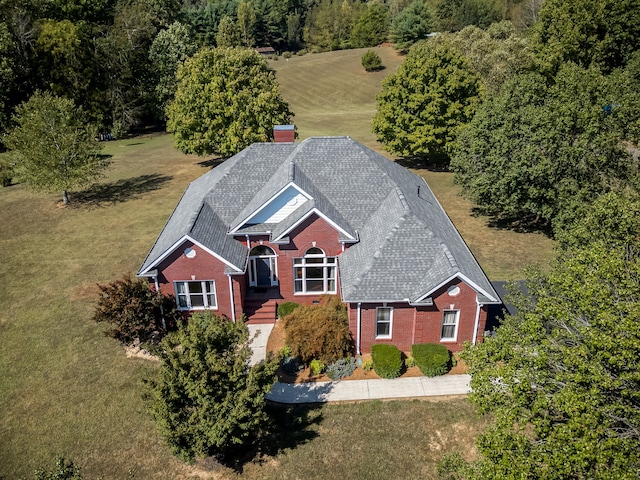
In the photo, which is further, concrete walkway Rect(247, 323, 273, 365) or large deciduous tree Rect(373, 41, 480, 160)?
large deciduous tree Rect(373, 41, 480, 160)

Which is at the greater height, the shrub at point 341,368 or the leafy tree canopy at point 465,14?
the leafy tree canopy at point 465,14

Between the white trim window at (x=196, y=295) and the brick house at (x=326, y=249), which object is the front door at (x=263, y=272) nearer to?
the brick house at (x=326, y=249)

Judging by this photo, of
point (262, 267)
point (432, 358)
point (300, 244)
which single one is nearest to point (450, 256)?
point (432, 358)

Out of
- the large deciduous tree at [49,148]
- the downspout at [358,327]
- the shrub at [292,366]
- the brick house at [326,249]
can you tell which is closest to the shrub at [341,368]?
the downspout at [358,327]

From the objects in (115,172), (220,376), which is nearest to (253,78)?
(115,172)

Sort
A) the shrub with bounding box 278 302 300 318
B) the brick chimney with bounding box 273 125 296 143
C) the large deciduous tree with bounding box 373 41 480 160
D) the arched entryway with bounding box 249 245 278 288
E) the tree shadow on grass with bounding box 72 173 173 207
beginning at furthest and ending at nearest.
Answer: the large deciduous tree with bounding box 373 41 480 160, the tree shadow on grass with bounding box 72 173 173 207, the brick chimney with bounding box 273 125 296 143, the arched entryway with bounding box 249 245 278 288, the shrub with bounding box 278 302 300 318

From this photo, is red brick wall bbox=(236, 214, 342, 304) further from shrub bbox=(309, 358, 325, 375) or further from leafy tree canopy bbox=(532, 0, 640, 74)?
leafy tree canopy bbox=(532, 0, 640, 74)

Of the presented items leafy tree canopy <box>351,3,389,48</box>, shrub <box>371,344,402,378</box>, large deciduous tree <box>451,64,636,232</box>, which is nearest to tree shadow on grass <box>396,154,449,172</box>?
large deciduous tree <box>451,64,636,232</box>
